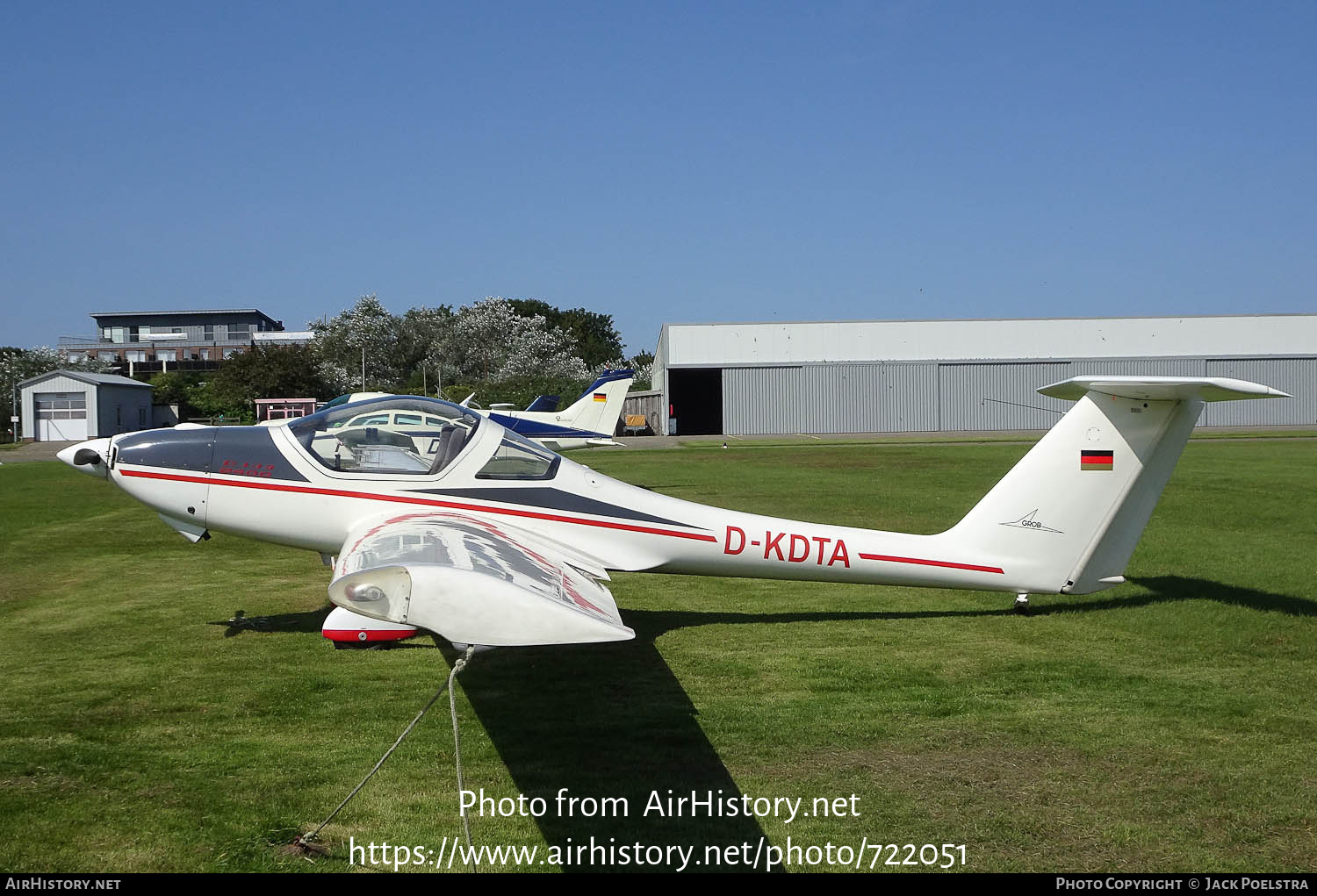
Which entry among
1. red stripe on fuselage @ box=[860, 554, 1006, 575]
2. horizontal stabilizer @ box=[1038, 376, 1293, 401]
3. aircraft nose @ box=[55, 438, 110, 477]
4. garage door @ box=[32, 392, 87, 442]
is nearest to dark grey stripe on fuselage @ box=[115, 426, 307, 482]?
aircraft nose @ box=[55, 438, 110, 477]

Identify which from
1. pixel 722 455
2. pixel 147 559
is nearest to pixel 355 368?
pixel 722 455

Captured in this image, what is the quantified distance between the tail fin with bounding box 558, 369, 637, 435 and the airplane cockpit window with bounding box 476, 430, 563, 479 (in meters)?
21.4

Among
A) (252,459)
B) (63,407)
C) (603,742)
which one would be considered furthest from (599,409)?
(63,407)

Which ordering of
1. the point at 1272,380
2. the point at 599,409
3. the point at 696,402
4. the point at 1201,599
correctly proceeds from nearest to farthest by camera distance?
the point at 1201,599 → the point at 599,409 → the point at 1272,380 → the point at 696,402

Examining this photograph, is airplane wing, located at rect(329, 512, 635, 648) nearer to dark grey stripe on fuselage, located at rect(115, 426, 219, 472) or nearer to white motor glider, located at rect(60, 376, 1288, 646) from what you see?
white motor glider, located at rect(60, 376, 1288, 646)

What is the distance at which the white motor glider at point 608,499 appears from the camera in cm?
780

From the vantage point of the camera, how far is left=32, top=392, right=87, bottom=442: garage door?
6019cm

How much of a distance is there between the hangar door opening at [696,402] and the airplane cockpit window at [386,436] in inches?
2121

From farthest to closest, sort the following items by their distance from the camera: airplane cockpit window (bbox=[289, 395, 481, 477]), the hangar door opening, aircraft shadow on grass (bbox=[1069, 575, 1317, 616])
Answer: the hangar door opening
aircraft shadow on grass (bbox=[1069, 575, 1317, 616])
airplane cockpit window (bbox=[289, 395, 481, 477])

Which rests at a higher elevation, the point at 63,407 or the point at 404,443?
the point at 63,407

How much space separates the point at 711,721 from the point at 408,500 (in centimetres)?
320

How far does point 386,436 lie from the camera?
8.16 metres

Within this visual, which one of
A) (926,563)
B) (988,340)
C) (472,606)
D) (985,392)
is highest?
(988,340)

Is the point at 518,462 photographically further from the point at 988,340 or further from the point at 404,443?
the point at 988,340
